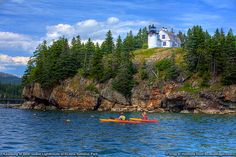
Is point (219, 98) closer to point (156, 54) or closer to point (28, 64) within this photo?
point (156, 54)

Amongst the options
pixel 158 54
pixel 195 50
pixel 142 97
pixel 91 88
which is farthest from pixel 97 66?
pixel 195 50

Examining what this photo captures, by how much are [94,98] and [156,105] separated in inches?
784

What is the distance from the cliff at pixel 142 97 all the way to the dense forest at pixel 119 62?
2386mm

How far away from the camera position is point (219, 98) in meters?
112

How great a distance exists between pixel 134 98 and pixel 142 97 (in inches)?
106

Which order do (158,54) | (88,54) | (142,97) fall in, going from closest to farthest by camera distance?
(142,97)
(158,54)
(88,54)

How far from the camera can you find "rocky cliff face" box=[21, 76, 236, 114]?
112 metres

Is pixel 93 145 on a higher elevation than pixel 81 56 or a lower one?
lower

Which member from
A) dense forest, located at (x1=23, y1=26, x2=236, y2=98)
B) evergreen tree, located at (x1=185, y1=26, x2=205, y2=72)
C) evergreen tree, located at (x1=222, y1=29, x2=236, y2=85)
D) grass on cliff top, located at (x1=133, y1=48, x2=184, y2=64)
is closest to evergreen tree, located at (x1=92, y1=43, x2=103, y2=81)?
dense forest, located at (x1=23, y1=26, x2=236, y2=98)

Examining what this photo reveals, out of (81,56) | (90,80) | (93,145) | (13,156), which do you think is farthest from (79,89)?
(13,156)

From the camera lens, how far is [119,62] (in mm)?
134625

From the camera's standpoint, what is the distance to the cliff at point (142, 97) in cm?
11262

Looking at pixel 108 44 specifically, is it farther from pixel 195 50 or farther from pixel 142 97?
pixel 195 50

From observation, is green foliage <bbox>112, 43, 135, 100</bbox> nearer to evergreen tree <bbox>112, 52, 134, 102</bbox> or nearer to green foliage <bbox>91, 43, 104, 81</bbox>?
evergreen tree <bbox>112, 52, 134, 102</bbox>
